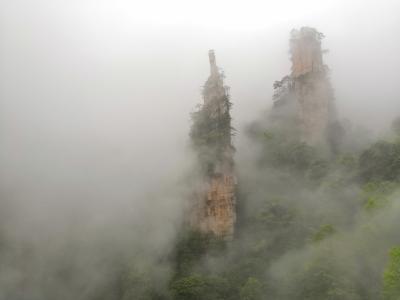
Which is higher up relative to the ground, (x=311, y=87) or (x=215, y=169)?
(x=311, y=87)

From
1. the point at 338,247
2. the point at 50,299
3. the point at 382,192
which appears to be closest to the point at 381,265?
the point at 338,247

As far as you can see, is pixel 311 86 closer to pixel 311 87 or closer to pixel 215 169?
pixel 311 87

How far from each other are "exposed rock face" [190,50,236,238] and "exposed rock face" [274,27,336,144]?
9.50m

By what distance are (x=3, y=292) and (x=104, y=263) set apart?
31.4ft

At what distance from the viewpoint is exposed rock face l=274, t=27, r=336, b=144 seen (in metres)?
58.0

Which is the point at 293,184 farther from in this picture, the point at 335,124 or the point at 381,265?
the point at 381,265

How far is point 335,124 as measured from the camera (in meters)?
A: 58.9

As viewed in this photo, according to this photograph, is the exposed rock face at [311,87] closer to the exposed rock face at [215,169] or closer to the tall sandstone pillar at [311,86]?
the tall sandstone pillar at [311,86]

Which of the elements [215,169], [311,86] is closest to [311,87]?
[311,86]

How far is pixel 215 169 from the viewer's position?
50.9 meters

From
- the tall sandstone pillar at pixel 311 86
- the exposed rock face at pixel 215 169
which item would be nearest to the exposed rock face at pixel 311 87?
the tall sandstone pillar at pixel 311 86

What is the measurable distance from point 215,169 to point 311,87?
1470 centimetres

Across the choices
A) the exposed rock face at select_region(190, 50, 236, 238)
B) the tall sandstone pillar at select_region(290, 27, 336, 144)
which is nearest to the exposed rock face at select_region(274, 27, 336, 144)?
the tall sandstone pillar at select_region(290, 27, 336, 144)

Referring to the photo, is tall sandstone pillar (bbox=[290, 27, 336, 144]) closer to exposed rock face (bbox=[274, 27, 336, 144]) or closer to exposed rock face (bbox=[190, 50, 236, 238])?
exposed rock face (bbox=[274, 27, 336, 144])
